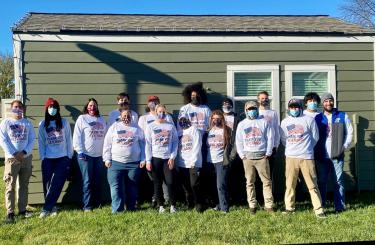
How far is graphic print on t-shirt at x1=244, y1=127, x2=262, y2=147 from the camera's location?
677 centimetres

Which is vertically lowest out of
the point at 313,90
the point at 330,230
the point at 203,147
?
the point at 330,230

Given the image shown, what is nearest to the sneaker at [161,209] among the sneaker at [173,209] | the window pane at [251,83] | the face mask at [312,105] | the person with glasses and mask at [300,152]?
the sneaker at [173,209]


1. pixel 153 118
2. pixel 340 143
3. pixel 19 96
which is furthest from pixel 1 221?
pixel 340 143

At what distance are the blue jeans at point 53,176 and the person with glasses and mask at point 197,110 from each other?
1.95 m

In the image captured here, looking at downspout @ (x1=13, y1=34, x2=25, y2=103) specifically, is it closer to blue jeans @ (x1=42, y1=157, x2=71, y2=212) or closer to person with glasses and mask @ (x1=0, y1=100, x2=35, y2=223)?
person with glasses and mask @ (x1=0, y1=100, x2=35, y2=223)

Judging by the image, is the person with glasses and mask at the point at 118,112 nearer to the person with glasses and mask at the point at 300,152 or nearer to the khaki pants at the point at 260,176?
the khaki pants at the point at 260,176

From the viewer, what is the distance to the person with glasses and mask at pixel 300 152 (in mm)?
6676

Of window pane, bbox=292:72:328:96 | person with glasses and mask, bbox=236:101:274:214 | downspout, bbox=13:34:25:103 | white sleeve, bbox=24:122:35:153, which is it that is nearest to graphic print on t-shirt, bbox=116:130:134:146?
white sleeve, bbox=24:122:35:153

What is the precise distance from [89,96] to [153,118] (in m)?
1.40

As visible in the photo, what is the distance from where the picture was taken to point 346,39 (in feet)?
27.6

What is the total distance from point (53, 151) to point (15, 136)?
23.9 inches

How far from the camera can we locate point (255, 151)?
6777mm

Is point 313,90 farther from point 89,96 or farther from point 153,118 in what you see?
point 89,96

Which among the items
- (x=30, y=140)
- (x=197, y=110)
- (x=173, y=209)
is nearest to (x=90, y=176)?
(x=30, y=140)
